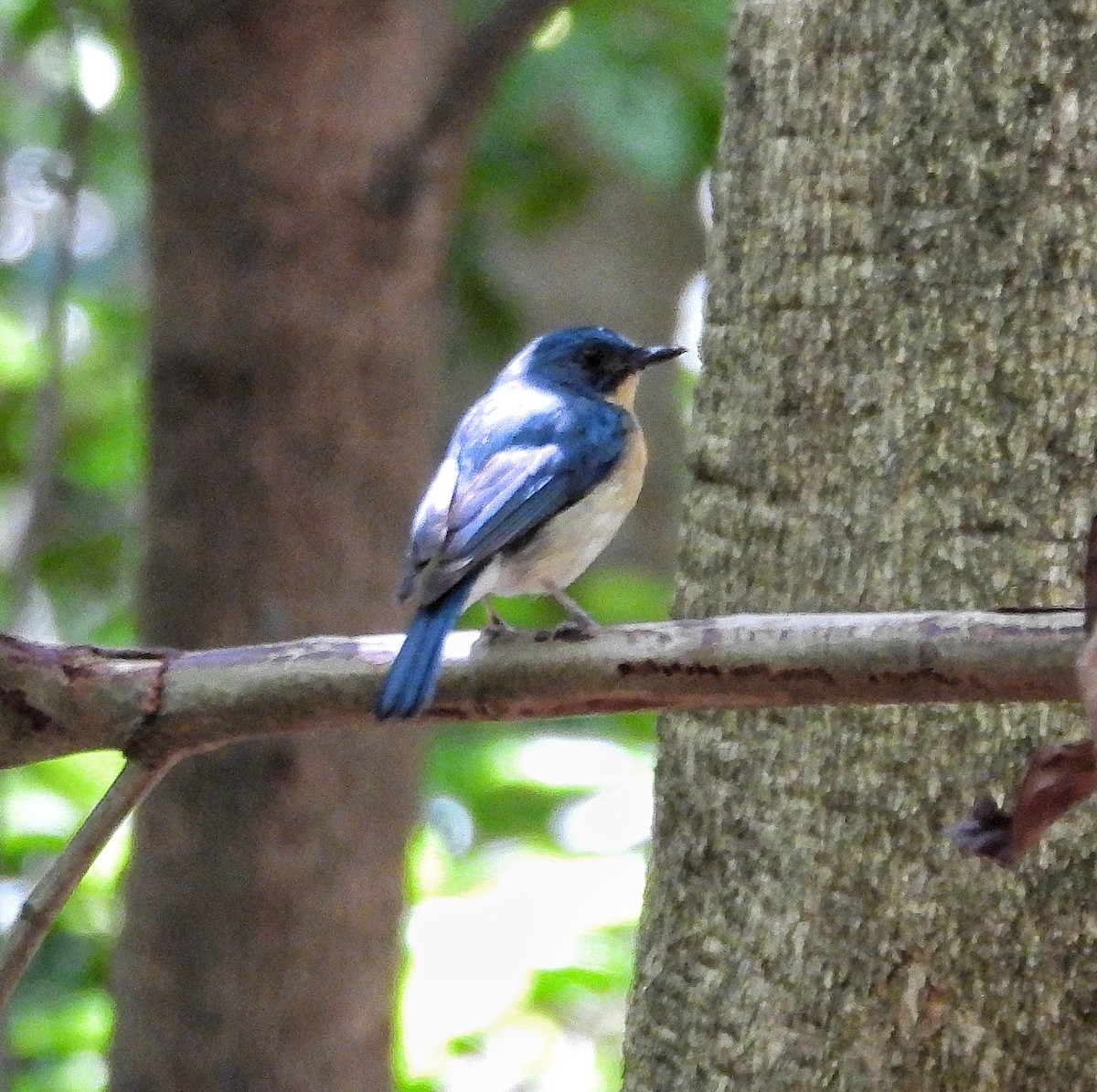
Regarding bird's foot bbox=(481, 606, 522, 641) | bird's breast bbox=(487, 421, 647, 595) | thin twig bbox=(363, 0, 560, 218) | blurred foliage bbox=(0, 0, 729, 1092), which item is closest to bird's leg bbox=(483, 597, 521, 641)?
bird's foot bbox=(481, 606, 522, 641)

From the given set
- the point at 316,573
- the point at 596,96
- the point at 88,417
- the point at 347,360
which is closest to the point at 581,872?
the point at 316,573

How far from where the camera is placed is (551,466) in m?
2.67

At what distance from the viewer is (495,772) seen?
4180 millimetres

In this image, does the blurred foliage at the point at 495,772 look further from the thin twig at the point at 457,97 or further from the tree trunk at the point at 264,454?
the thin twig at the point at 457,97

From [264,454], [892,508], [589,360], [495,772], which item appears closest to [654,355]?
[589,360]

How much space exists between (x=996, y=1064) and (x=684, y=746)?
553mm

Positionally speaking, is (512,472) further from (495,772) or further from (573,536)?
(495,772)

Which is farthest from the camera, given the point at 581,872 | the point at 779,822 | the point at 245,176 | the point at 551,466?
the point at 581,872

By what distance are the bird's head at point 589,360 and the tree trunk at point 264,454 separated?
26cm

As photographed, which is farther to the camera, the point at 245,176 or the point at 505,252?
the point at 505,252

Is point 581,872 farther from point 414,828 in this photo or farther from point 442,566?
point 442,566

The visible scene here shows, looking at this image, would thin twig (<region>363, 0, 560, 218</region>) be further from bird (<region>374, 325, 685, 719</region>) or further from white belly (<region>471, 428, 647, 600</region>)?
white belly (<region>471, 428, 647, 600</region>)

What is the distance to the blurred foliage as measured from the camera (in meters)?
3.59

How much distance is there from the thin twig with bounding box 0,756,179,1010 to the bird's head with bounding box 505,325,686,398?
138cm
